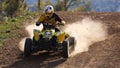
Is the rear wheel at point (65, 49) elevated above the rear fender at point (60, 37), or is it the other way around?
the rear fender at point (60, 37)

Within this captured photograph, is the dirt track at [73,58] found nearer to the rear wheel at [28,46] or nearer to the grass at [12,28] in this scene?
the rear wheel at [28,46]

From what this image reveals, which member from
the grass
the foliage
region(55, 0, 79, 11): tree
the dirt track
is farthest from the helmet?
region(55, 0, 79, 11): tree

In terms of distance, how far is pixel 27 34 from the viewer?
1895 centimetres

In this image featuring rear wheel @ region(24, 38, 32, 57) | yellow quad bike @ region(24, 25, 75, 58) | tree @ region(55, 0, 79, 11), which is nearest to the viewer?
yellow quad bike @ region(24, 25, 75, 58)

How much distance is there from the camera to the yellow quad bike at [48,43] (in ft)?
46.9

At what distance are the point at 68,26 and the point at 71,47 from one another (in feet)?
17.7

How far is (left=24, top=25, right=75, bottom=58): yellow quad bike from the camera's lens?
14289mm

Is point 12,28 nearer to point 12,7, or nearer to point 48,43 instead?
point 48,43

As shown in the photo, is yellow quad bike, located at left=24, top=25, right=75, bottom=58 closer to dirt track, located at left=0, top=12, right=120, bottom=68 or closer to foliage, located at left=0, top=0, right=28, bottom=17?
dirt track, located at left=0, top=12, right=120, bottom=68

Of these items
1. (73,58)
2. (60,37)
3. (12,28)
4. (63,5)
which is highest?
(60,37)

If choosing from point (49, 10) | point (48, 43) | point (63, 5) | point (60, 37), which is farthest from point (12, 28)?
point (63, 5)

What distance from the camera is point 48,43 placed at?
14.3 metres

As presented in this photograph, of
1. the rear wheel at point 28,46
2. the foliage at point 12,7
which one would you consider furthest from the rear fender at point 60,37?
the foliage at point 12,7

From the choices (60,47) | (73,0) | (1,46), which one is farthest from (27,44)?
(73,0)
